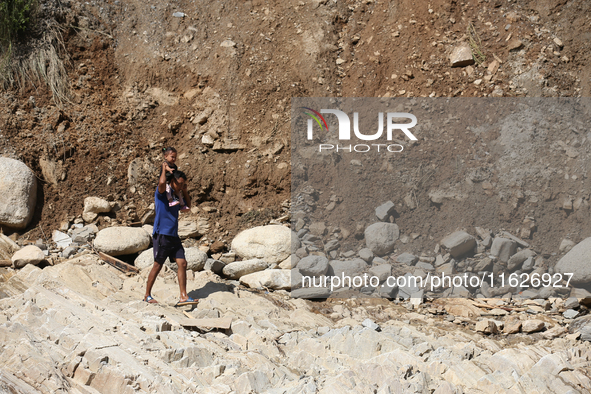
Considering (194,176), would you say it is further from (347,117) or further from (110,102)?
(347,117)

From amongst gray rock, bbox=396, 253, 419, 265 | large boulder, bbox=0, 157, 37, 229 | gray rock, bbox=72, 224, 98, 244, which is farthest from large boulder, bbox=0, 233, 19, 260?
gray rock, bbox=396, 253, 419, 265

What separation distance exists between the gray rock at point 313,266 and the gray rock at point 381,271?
0.61 metres

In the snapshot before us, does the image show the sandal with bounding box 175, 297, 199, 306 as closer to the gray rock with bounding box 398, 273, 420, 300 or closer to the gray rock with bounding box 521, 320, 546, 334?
the gray rock with bounding box 398, 273, 420, 300

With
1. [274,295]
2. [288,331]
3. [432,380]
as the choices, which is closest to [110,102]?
[274,295]

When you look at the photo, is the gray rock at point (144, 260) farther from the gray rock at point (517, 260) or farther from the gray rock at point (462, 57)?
the gray rock at point (462, 57)

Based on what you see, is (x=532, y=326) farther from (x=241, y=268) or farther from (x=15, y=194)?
(x=15, y=194)

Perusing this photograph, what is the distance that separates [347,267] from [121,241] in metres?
2.99

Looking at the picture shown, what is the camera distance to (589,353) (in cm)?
382

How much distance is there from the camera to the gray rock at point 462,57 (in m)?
7.82

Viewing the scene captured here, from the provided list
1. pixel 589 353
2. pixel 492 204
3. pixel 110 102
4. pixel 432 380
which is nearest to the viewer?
pixel 432 380

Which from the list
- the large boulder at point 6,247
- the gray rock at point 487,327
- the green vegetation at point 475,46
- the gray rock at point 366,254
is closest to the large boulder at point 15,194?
the large boulder at point 6,247

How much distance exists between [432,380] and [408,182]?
419 centimetres

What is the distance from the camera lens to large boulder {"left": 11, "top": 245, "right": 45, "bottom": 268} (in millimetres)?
5820

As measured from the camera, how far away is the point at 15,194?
6754mm
